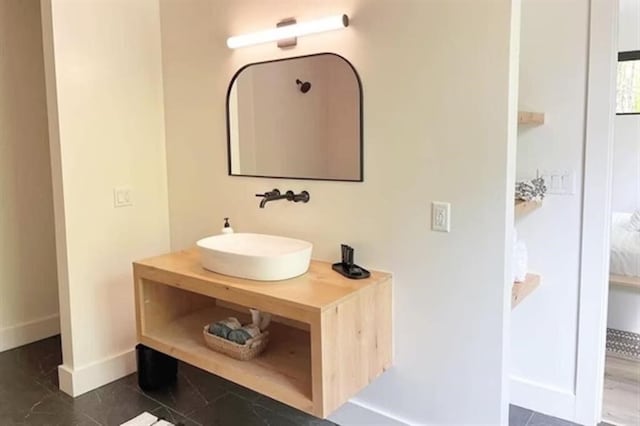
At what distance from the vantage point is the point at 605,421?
8.17 feet

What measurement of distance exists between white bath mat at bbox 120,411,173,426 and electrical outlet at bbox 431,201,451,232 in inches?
61.9

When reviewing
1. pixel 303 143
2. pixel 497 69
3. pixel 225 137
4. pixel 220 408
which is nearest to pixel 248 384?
pixel 220 408

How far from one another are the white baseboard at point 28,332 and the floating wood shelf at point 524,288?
3145mm

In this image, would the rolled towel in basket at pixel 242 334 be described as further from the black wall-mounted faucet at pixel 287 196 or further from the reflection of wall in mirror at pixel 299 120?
the reflection of wall in mirror at pixel 299 120

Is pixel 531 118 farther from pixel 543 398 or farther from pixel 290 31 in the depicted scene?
pixel 543 398

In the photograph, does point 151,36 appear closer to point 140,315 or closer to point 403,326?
point 140,315

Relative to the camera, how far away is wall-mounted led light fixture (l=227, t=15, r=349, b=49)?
2.21m

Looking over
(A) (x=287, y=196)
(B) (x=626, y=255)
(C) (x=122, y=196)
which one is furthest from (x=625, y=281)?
(C) (x=122, y=196)

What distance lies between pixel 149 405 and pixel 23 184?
1.81 m

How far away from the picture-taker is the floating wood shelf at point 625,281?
331cm

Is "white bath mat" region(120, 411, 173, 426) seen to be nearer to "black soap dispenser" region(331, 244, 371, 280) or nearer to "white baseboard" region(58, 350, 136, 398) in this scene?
"white baseboard" region(58, 350, 136, 398)

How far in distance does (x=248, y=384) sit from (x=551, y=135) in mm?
1821

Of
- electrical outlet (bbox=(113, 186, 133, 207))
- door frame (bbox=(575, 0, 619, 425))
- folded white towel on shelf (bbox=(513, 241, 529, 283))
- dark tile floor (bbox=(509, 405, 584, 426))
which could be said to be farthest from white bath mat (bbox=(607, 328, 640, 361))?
electrical outlet (bbox=(113, 186, 133, 207))

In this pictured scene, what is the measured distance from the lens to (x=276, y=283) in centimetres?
209
